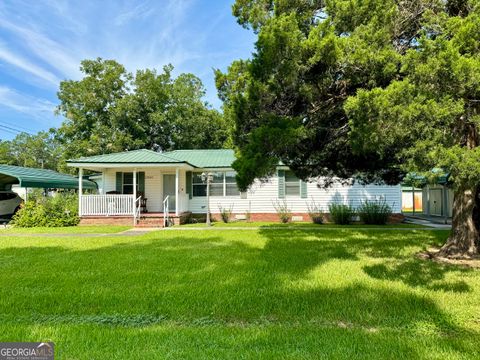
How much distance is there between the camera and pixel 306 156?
8.62 m

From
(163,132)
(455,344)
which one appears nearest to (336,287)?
(455,344)

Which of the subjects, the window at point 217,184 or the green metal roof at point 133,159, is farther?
the window at point 217,184

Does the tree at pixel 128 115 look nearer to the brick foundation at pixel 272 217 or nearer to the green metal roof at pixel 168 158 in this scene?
the green metal roof at pixel 168 158

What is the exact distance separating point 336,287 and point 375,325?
1452 mm

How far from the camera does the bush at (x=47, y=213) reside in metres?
14.7

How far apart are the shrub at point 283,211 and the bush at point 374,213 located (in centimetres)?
351

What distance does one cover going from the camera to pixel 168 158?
15.4 m

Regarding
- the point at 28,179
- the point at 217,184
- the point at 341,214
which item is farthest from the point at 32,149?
the point at 341,214

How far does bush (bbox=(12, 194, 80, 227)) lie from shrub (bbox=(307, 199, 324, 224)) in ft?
37.4

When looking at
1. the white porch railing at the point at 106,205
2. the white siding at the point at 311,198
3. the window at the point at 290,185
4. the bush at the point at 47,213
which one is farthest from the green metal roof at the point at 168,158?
the window at the point at 290,185

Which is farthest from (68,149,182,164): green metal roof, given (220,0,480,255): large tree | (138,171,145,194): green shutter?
(220,0,480,255): large tree

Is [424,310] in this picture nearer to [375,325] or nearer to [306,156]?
[375,325]

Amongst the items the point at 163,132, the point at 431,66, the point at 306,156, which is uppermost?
the point at 163,132

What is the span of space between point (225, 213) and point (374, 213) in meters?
7.39
